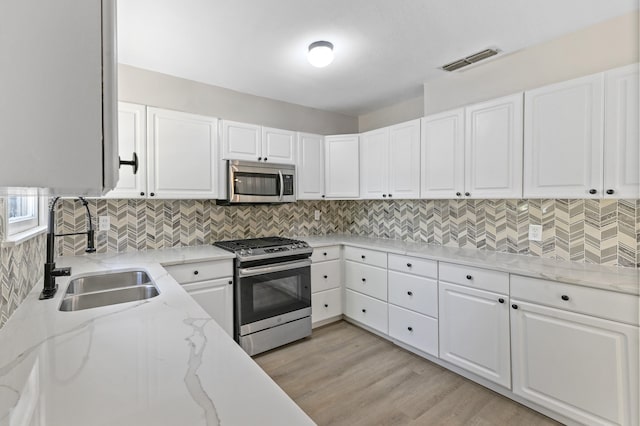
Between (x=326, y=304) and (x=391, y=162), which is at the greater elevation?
(x=391, y=162)

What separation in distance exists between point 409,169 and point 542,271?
1430 mm

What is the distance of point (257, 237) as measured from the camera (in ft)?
11.0

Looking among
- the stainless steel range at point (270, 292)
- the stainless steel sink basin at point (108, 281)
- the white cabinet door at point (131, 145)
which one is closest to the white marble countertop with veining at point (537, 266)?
the stainless steel range at point (270, 292)

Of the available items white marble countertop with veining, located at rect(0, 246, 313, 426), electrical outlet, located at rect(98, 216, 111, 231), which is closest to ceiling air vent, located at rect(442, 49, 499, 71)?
white marble countertop with veining, located at rect(0, 246, 313, 426)

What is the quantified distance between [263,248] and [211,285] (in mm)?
536

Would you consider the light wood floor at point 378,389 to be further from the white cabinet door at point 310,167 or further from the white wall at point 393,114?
the white wall at point 393,114

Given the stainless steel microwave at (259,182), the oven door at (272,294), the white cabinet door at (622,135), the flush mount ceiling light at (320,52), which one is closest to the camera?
the white cabinet door at (622,135)

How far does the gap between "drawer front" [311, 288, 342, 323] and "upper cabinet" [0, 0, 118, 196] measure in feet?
9.68

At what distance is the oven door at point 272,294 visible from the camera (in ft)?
8.57

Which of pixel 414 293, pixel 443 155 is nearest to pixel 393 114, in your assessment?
pixel 443 155

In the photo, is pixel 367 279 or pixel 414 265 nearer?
pixel 414 265

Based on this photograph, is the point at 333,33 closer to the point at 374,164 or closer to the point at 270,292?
the point at 374,164

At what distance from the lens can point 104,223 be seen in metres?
2.59

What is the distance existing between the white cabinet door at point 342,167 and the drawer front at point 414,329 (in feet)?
4.51
